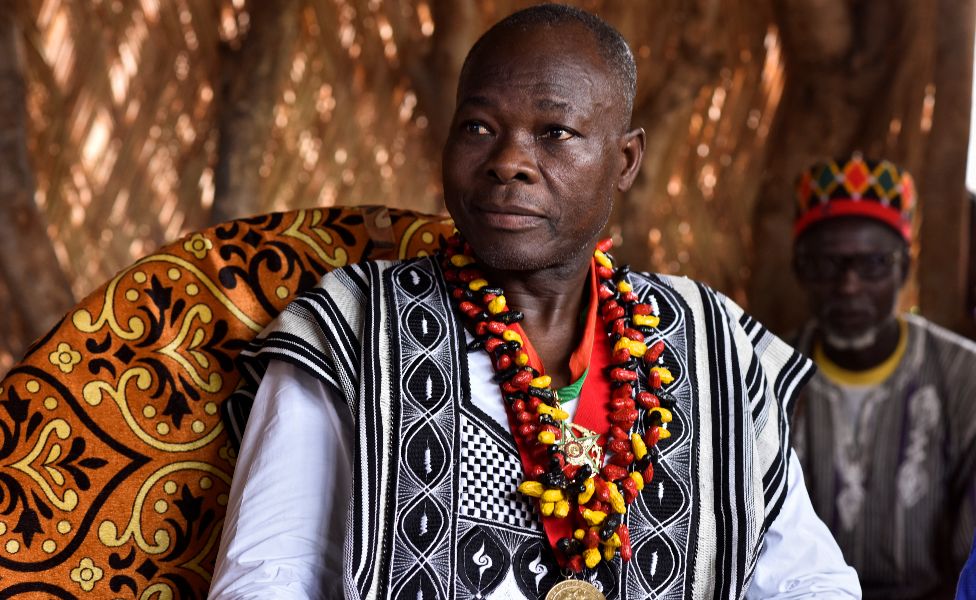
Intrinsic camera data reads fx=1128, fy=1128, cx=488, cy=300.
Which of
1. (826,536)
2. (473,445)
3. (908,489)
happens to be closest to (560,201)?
(473,445)

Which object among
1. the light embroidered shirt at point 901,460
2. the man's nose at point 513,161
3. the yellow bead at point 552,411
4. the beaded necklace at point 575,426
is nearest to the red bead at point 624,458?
the beaded necklace at point 575,426

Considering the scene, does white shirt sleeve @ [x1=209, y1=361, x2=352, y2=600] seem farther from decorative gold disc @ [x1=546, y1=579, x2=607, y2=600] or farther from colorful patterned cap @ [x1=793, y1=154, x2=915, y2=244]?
colorful patterned cap @ [x1=793, y1=154, x2=915, y2=244]

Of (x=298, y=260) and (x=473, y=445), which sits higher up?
(x=298, y=260)

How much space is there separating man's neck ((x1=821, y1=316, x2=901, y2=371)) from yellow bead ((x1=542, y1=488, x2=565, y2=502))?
2098mm

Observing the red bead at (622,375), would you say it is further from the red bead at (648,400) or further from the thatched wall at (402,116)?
the thatched wall at (402,116)

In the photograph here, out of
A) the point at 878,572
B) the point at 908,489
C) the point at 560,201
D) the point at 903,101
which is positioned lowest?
the point at 878,572

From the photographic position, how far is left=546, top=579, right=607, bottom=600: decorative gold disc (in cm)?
167

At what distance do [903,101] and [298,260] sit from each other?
96.2 inches

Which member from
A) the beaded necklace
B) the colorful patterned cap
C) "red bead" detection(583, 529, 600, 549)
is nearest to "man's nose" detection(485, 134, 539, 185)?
the beaded necklace

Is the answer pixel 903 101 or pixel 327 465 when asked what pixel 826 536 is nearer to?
pixel 327 465

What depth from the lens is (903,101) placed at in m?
3.67

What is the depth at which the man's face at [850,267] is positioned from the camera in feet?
11.5

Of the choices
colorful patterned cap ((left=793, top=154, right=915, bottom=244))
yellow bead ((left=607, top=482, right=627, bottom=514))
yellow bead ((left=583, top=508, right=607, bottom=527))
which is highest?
colorful patterned cap ((left=793, top=154, right=915, bottom=244))

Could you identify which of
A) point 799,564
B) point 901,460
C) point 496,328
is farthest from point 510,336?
point 901,460
